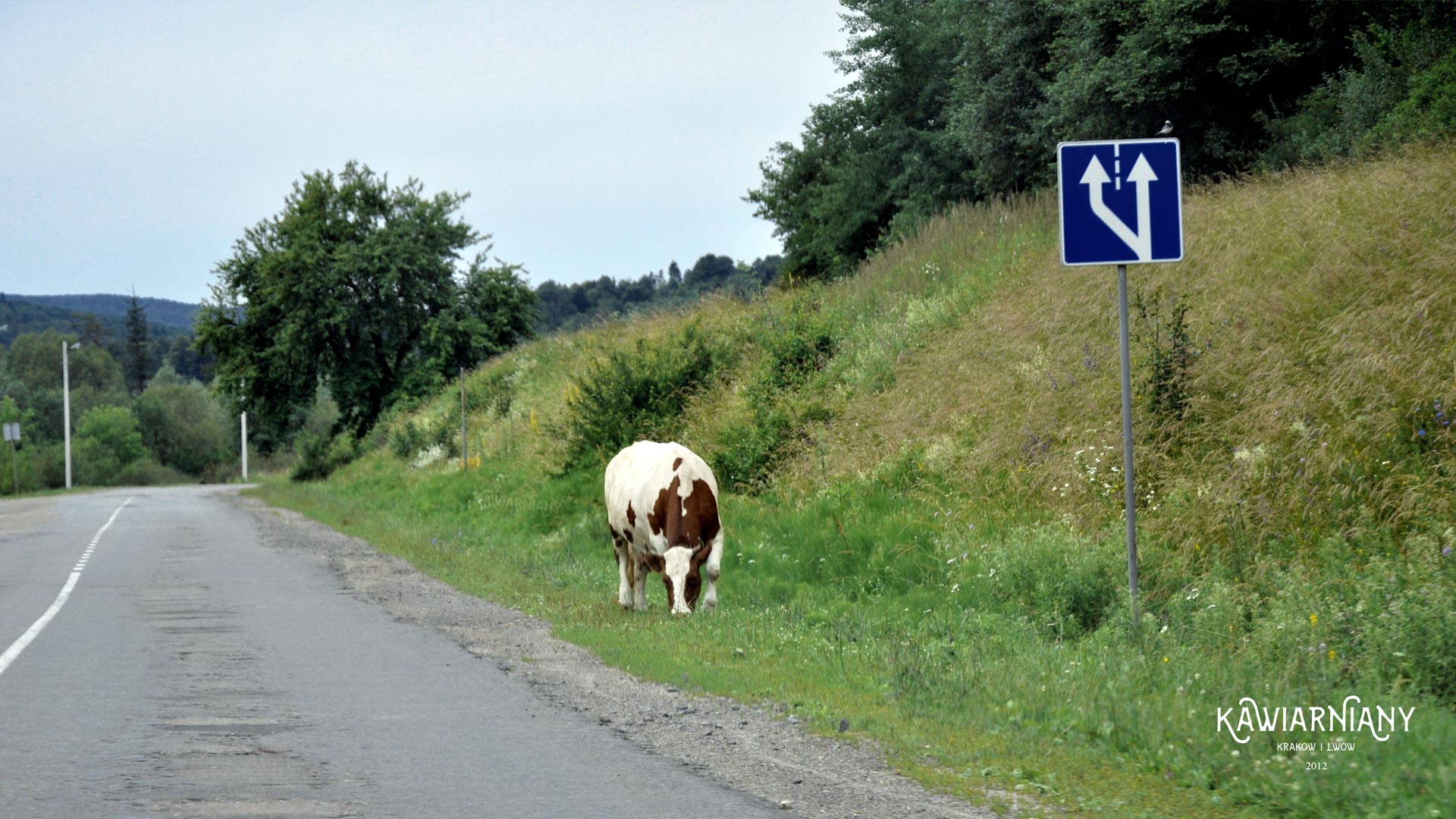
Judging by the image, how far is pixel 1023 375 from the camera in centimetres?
1692

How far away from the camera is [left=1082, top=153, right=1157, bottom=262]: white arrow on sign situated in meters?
9.52

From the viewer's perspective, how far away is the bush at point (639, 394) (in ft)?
79.5

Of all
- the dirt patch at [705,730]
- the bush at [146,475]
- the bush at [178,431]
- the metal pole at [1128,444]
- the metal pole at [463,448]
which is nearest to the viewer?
the dirt patch at [705,730]

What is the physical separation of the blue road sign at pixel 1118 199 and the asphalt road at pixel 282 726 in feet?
16.0

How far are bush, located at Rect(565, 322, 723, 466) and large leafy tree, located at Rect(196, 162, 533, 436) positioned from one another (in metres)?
27.1

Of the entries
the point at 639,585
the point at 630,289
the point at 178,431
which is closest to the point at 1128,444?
the point at 639,585

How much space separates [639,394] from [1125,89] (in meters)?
10.3

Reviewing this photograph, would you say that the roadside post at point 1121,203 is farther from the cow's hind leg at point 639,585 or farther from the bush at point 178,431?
the bush at point 178,431

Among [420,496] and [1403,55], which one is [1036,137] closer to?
[1403,55]

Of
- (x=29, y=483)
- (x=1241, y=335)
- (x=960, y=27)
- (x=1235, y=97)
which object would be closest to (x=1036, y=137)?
(x=1235, y=97)

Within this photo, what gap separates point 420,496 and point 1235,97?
2036 centimetres

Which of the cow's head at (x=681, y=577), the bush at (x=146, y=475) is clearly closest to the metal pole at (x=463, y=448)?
the cow's head at (x=681, y=577)

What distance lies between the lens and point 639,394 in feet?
80.7

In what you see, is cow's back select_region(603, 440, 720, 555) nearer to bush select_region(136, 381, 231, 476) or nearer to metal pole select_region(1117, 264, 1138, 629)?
metal pole select_region(1117, 264, 1138, 629)
